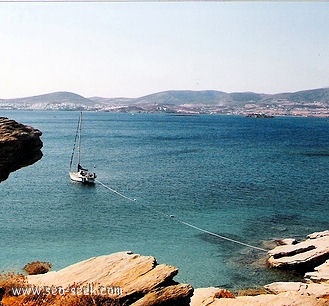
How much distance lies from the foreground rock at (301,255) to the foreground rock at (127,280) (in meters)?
17.4

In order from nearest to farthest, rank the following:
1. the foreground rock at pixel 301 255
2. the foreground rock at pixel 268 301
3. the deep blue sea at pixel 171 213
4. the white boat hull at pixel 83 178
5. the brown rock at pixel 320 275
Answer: the foreground rock at pixel 268 301
the brown rock at pixel 320 275
the foreground rock at pixel 301 255
the deep blue sea at pixel 171 213
the white boat hull at pixel 83 178

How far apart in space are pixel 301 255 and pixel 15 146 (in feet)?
72.2

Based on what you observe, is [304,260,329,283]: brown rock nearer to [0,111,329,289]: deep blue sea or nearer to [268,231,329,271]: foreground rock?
[268,231,329,271]: foreground rock

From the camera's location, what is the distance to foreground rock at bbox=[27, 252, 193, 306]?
12898 mm

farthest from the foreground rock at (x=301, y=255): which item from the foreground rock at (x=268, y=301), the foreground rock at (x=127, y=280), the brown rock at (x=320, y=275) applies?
the foreground rock at (x=127, y=280)

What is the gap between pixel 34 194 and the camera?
51.5 metres

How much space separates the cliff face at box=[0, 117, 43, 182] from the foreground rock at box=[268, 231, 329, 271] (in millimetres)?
19975

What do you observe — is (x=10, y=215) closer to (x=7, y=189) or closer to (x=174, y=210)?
(x=7, y=189)

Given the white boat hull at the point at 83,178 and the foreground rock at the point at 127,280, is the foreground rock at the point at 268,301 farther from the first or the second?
the white boat hull at the point at 83,178

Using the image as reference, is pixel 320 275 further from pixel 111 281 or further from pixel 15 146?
pixel 15 146

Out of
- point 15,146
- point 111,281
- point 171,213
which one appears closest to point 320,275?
point 111,281

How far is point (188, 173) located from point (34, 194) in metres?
25.5

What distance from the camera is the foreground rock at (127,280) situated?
42.3ft

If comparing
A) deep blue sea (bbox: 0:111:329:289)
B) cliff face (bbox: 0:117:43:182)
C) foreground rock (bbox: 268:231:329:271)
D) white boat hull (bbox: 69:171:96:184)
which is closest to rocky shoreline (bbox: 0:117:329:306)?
cliff face (bbox: 0:117:43:182)
